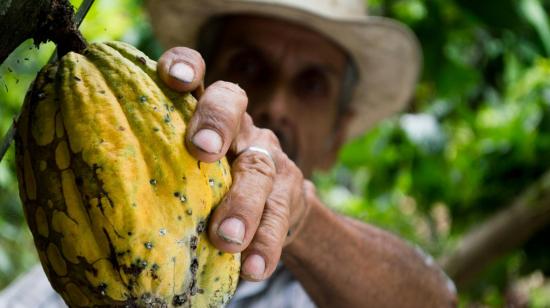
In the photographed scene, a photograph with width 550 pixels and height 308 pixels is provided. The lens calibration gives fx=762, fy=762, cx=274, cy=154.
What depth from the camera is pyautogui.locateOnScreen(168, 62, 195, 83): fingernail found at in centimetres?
75

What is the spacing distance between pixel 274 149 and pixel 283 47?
1.30 m

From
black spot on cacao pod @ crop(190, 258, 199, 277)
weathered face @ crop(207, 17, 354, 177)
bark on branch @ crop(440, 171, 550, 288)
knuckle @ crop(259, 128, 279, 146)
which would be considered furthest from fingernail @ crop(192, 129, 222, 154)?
bark on branch @ crop(440, 171, 550, 288)

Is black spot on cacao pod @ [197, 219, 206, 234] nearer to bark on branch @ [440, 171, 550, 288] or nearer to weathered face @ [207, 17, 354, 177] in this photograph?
weathered face @ [207, 17, 354, 177]

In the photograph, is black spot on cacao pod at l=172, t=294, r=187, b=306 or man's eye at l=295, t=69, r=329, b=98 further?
man's eye at l=295, t=69, r=329, b=98

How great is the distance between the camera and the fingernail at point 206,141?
70cm

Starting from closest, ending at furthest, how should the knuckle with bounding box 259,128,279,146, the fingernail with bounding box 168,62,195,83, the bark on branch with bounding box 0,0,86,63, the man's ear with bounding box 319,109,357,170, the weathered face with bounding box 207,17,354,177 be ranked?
the bark on branch with bounding box 0,0,86,63, the fingernail with bounding box 168,62,195,83, the knuckle with bounding box 259,128,279,146, the weathered face with bounding box 207,17,354,177, the man's ear with bounding box 319,109,357,170

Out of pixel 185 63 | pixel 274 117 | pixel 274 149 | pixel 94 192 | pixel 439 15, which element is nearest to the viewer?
pixel 94 192

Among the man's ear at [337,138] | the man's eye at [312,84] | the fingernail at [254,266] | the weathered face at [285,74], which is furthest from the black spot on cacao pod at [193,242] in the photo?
the man's ear at [337,138]

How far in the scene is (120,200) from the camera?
65 centimetres

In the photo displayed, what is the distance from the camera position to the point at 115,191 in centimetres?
65

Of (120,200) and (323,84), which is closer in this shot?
(120,200)

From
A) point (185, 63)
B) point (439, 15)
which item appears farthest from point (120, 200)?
point (439, 15)

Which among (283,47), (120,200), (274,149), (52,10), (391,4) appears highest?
(52,10)

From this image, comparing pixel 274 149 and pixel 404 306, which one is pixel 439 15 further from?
pixel 274 149
